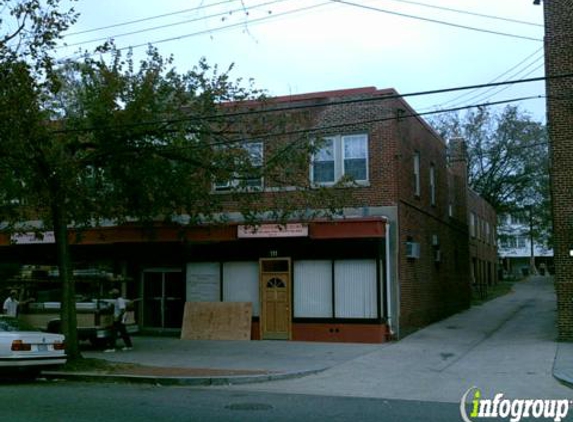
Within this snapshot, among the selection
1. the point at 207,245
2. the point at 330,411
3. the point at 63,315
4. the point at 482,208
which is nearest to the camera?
the point at 330,411

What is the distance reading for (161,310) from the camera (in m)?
23.5

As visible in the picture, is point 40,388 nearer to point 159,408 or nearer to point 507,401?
point 159,408

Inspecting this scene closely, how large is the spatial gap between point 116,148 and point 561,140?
12124 mm

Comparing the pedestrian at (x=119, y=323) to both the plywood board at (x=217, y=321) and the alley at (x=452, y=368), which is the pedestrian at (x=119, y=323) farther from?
the alley at (x=452, y=368)

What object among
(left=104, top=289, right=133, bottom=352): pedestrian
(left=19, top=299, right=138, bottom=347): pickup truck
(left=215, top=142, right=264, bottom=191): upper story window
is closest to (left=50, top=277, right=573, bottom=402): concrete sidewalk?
(left=104, top=289, right=133, bottom=352): pedestrian

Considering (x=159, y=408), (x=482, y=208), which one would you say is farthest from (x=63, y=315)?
(x=482, y=208)

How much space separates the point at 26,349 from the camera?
43.2ft

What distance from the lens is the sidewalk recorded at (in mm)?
13711

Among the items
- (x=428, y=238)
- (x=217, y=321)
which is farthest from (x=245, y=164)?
(x=428, y=238)

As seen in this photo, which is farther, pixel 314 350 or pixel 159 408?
pixel 314 350

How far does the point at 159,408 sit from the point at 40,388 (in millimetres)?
3606

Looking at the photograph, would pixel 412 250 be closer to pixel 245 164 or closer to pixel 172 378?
pixel 245 164

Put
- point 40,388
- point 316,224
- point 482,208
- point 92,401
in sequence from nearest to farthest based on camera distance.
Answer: point 92,401 < point 40,388 < point 316,224 < point 482,208

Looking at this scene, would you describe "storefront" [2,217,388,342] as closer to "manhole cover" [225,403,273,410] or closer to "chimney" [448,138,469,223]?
"manhole cover" [225,403,273,410]
